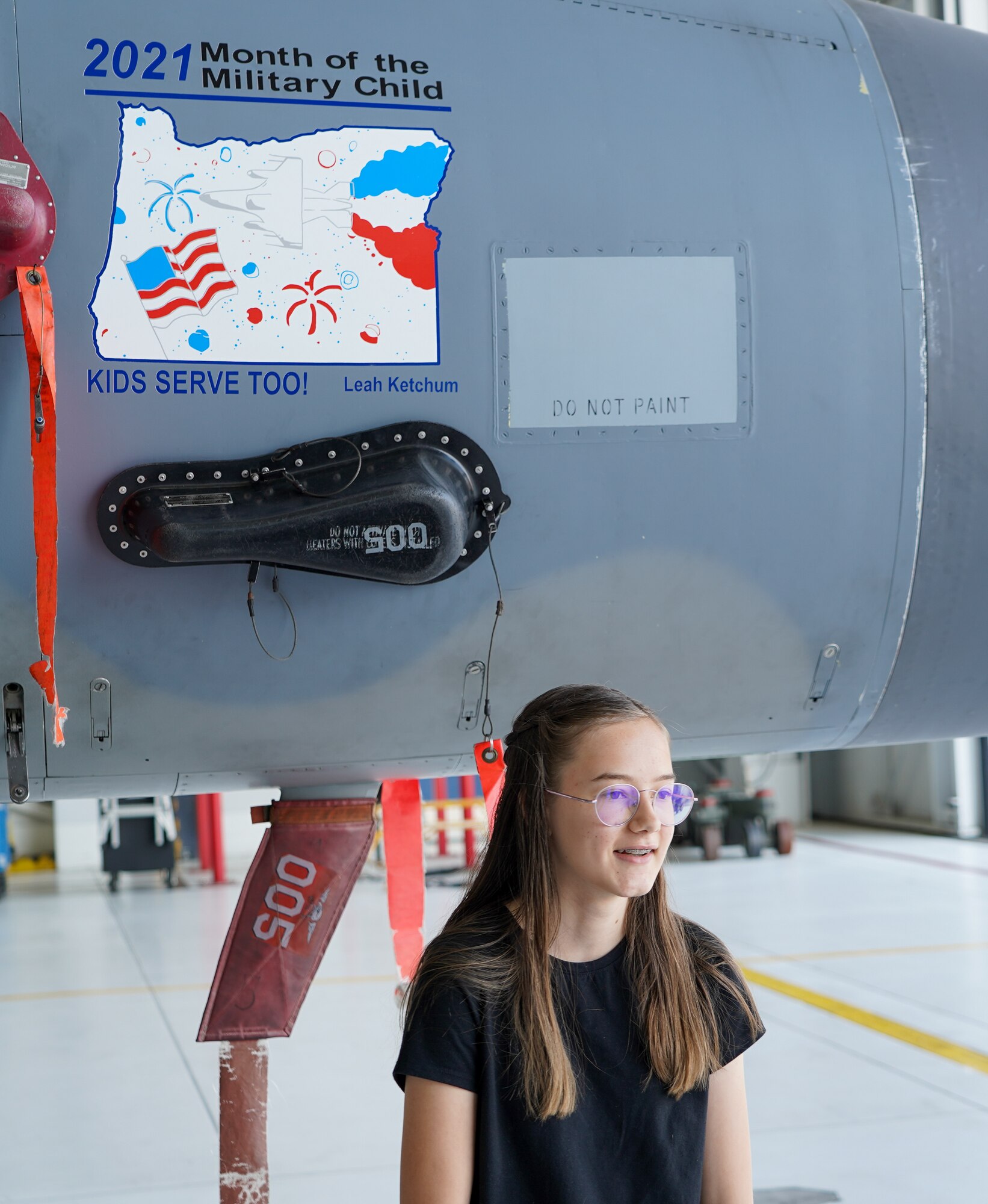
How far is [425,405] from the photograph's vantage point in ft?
7.76

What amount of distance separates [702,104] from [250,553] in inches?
48.5

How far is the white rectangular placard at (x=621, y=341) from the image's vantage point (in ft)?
7.89

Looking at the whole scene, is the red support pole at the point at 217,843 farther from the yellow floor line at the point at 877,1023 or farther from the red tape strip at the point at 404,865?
the red tape strip at the point at 404,865

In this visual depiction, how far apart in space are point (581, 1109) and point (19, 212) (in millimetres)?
1596

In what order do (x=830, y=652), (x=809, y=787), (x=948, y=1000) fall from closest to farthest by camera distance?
(x=830, y=652)
(x=948, y=1000)
(x=809, y=787)

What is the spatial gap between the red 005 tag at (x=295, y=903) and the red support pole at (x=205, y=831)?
9359 millimetres

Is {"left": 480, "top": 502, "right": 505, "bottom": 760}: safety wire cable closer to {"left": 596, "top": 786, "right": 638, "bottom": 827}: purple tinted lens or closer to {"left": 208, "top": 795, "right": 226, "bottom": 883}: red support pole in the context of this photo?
{"left": 596, "top": 786, "right": 638, "bottom": 827}: purple tinted lens

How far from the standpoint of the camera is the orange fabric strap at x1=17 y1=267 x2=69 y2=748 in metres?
2.10

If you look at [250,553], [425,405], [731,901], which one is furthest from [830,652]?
[731,901]

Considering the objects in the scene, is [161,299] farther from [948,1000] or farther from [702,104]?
[948,1000]

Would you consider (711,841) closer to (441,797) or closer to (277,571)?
(441,797)

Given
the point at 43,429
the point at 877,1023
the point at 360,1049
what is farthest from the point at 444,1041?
the point at 877,1023

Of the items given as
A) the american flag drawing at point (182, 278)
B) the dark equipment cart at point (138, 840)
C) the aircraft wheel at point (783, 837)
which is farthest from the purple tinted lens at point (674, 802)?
the aircraft wheel at point (783, 837)

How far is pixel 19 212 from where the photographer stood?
209 cm
